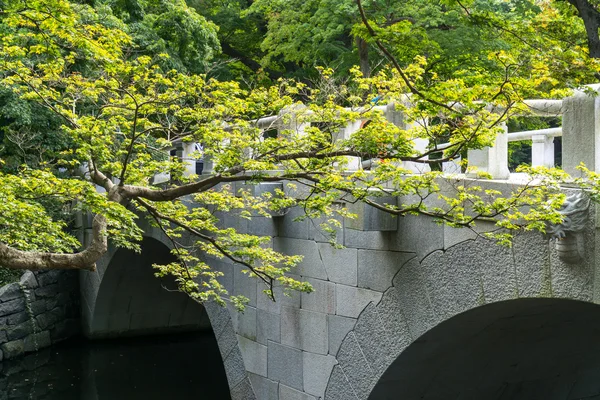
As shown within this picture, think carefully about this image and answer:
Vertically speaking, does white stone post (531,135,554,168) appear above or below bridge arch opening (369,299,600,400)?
above

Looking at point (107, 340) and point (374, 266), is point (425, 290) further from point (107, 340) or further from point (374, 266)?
point (107, 340)

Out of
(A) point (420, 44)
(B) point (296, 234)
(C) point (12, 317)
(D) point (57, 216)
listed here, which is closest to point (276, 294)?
(B) point (296, 234)

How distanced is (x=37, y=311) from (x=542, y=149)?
1099 cm

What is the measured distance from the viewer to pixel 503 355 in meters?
7.32

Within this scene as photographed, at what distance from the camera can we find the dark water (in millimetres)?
12547

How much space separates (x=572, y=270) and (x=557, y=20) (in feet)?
9.69

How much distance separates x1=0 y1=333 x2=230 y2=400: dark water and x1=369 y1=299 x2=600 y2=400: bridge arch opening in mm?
5870

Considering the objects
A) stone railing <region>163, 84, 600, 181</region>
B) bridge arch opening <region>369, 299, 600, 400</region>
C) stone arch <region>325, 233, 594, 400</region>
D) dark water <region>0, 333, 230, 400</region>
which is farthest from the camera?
dark water <region>0, 333, 230, 400</region>

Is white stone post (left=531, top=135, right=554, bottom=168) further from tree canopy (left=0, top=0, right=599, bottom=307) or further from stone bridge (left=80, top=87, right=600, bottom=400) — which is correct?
stone bridge (left=80, top=87, right=600, bottom=400)

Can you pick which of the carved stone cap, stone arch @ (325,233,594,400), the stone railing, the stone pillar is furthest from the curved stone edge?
the stone pillar

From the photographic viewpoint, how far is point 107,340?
16000 millimetres

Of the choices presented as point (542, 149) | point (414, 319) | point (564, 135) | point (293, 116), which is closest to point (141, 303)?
point (293, 116)

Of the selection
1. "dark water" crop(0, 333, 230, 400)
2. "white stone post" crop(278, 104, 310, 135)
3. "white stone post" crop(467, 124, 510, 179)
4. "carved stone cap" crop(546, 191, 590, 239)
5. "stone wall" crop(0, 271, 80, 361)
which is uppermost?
"white stone post" crop(278, 104, 310, 135)

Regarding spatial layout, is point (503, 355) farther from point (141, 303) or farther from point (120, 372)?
point (141, 303)
